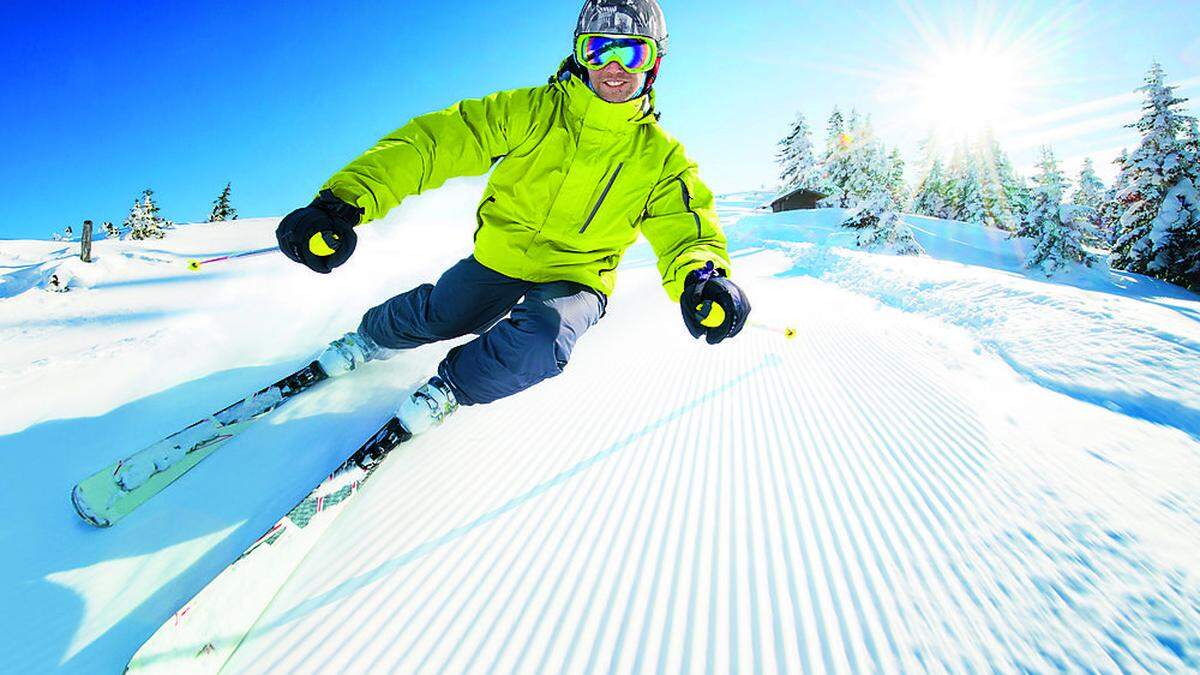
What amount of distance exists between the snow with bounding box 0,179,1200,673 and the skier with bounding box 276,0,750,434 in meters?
0.42

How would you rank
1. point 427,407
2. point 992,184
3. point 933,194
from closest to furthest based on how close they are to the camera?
point 427,407 < point 992,184 < point 933,194

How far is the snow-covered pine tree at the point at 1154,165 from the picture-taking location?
17375 mm

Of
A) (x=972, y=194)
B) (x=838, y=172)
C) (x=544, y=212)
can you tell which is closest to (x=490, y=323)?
(x=544, y=212)

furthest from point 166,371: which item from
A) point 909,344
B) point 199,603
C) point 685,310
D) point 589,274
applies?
point 909,344

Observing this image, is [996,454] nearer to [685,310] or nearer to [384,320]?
[685,310]

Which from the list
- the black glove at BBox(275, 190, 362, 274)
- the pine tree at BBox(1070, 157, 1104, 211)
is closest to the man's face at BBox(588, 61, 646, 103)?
the black glove at BBox(275, 190, 362, 274)

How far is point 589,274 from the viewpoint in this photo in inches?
99.5

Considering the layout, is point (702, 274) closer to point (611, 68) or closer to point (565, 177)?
point (565, 177)

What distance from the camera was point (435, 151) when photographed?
7.03 feet

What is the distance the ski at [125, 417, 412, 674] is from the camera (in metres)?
1.12

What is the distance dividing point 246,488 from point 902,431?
295 cm

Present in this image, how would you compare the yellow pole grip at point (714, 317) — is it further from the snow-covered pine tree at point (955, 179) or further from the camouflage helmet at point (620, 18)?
the snow-covered pine tree at point (955, 179)

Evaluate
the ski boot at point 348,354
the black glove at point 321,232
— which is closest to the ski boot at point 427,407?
the black glove at point 321,232

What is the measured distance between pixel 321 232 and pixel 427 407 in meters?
0.84
